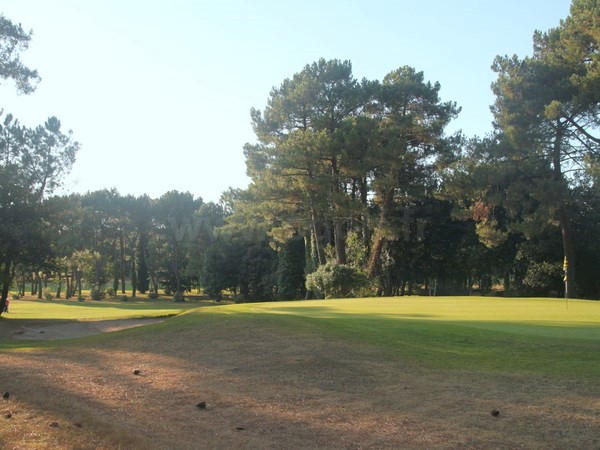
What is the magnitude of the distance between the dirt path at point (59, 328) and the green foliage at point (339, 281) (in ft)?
56.7

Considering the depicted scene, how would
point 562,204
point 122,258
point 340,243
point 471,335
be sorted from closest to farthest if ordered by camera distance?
point 471,335 → point 562,204 → point 340,243 → point 122,258

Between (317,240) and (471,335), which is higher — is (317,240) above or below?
Answer: above

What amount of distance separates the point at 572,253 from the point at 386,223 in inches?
573

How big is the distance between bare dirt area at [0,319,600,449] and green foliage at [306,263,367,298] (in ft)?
93.7

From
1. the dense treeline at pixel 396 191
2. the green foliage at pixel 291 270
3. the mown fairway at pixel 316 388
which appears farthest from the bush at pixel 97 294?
the mown fairway at pixel 316 388

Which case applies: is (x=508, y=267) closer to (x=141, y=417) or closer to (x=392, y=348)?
(x=392, y=348)

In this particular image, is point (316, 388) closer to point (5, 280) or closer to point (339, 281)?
point (5, 280)

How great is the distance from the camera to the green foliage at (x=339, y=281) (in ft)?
131

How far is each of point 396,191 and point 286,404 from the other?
4235cm

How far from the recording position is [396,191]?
4862cm

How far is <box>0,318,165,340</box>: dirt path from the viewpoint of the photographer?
22.1 metres

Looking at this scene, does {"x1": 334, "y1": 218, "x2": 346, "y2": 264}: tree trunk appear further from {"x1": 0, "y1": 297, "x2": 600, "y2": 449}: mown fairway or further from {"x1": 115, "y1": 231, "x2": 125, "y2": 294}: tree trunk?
{"x1": 115, "y1": 231, "x2": 125, "y2": 294}: tree trunk

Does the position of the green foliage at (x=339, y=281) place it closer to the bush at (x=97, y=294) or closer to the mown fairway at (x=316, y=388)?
the mown fairway at (x=316, y=388)

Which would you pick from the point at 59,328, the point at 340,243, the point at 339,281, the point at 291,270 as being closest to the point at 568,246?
the point at 339,281
